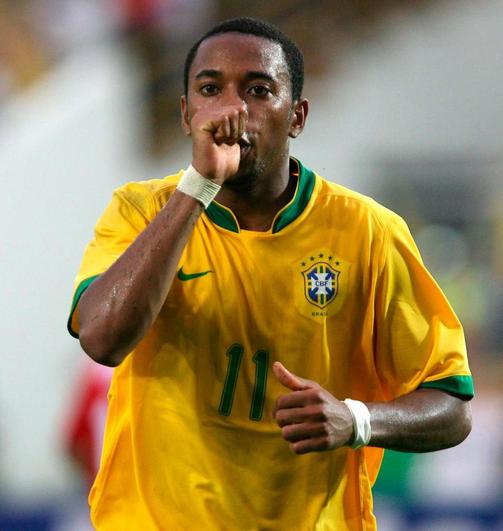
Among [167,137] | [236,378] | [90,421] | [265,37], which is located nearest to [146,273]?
[236,378]

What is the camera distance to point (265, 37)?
3162 millimetres

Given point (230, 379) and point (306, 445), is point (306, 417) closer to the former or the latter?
point (306, 445)

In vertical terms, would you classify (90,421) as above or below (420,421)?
above

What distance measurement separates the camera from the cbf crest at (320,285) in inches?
123

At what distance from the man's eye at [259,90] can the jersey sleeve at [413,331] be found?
47 cm

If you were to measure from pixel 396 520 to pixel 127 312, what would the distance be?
439 cm

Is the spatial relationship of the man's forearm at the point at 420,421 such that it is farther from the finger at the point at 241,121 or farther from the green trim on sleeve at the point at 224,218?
the finger at the point at 241,121

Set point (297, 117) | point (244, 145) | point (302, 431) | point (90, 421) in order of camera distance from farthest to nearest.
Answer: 1. point (90, 421)
2. point (297, 117)
3. point (244, 145)
4. point (302, 431)

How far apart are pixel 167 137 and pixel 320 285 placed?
502 centimetres

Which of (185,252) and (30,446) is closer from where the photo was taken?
(185,252)

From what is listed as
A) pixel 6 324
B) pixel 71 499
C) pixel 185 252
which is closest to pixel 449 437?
pixel 185 252

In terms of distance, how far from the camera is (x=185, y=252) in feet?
10.1

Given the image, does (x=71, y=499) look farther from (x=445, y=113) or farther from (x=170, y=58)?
(x=445, y=113)

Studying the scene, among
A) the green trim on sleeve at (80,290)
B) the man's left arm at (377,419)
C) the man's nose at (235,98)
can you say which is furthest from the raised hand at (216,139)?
the man's left arm at (377,419)
